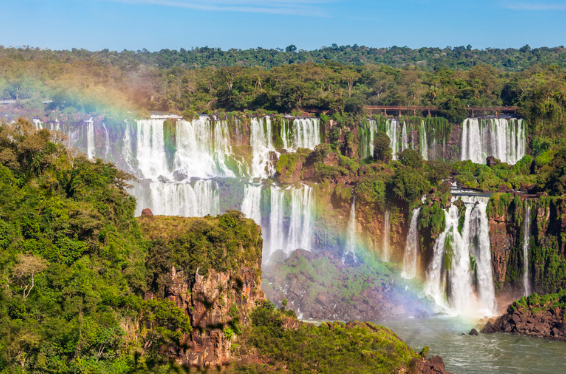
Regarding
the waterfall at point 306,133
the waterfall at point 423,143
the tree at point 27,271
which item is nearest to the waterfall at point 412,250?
the waterfall at point 306,133

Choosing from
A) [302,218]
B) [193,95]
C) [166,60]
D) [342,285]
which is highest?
[166,60]

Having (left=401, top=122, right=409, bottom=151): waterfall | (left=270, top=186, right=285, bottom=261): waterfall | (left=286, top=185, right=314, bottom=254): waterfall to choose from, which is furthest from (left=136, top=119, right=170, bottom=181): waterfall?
(left=401, top=122, right=409, bottom=151): waterfall

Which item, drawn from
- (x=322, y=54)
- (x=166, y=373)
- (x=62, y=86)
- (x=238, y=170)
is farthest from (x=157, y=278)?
(x=322, y=54)

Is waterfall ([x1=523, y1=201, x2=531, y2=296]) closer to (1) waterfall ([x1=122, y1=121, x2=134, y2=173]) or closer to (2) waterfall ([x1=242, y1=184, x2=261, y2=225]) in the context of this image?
(2) waterfall ([x1=242, y1=184, x2=261, y2=225])

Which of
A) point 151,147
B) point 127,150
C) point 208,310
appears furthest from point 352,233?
point 208,310

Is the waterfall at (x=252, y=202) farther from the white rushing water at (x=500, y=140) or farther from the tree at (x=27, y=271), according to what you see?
the tree at (x=27, y=271)

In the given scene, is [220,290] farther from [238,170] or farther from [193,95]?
[193,95]
